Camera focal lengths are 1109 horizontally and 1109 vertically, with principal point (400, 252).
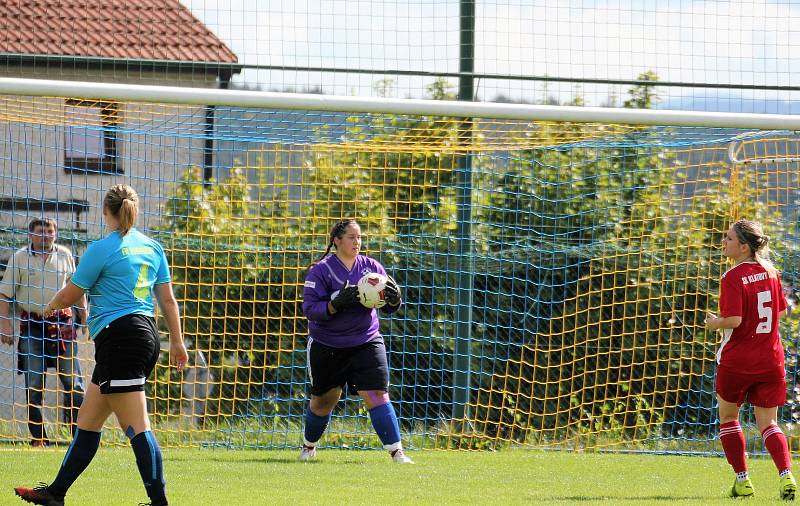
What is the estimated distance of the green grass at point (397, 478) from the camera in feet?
20.2

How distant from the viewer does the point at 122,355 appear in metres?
5.26

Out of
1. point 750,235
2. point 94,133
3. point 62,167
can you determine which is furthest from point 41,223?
point 750,235

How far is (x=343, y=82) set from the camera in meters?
9.32

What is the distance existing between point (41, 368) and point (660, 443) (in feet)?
17.2

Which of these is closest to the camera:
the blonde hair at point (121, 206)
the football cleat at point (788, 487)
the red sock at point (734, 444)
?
the blonde hair at point (121, 206)

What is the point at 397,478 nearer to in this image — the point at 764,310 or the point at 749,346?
the point at 749,346

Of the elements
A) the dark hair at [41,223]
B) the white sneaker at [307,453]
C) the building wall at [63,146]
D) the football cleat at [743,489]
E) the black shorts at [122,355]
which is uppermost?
the building wall at [63,146]

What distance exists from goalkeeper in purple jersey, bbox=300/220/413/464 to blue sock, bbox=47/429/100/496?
7.75 feet

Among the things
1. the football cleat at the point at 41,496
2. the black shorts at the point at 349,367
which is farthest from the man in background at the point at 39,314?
the football cleat at the point at 41,496

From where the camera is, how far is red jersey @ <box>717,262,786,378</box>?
623 centimetres

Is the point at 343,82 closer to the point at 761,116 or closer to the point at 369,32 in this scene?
the point at 369,32

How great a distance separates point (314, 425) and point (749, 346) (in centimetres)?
320

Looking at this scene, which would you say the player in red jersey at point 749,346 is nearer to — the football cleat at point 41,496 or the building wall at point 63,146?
the football cleat at point 41,496

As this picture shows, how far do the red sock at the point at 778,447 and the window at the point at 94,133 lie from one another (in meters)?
5.03
